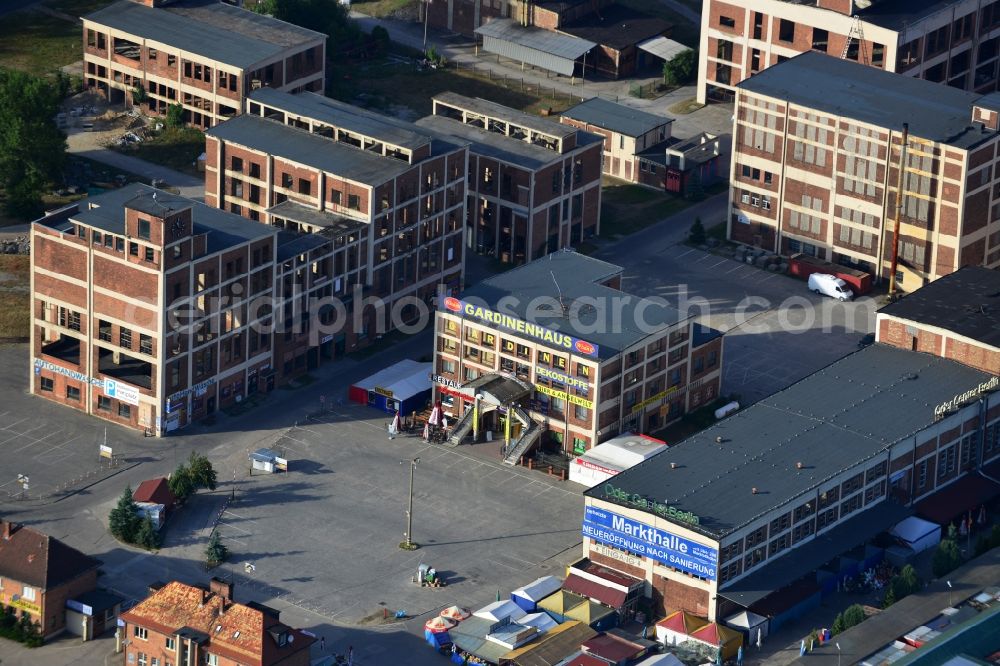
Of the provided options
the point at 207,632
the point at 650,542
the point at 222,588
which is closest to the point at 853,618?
the point at 650,542

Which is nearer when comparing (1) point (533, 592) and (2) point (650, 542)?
(2) point (650, 542)

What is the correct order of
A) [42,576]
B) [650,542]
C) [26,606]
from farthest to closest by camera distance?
[650,542]
[26,606]
[42,576]

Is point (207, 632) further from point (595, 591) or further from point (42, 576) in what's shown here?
point (595, 591)

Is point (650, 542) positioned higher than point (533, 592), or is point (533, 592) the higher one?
point (650, 542)

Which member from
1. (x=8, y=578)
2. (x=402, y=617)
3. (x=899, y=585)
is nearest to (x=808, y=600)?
(x=899, y=585)

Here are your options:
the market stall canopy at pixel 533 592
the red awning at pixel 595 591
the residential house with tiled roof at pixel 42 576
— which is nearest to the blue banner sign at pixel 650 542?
the red awning at pixel 595 591

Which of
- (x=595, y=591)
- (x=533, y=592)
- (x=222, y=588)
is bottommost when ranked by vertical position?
(x=533, y=592)
